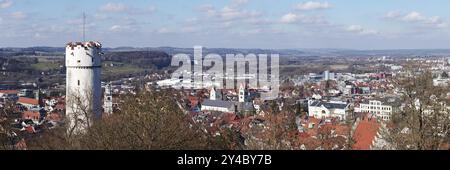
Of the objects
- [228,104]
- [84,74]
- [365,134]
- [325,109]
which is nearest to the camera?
[84,74]

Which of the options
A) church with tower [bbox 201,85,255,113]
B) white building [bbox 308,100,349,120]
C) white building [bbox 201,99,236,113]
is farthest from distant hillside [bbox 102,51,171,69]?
white building [bbox 308,100,349,120]

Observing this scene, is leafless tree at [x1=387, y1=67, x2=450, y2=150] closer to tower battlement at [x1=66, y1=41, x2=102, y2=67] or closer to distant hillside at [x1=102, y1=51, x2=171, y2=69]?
tower battlement at [x1=66, y1=41, x2=102, y2=67]

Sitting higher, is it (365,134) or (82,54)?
(82,54)

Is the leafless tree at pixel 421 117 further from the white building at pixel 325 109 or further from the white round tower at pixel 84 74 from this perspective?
the white building at pixel 325 109

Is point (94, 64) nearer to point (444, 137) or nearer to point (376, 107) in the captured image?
point (444, 137)

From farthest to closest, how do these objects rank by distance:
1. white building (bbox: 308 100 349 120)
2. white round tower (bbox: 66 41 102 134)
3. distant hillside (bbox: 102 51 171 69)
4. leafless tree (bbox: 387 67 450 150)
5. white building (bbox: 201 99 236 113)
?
1. distant hillside (bbox: 102 51 171 69)
2. white building (bbox: 201 99 236 113)
3. white building (bbox: 308 100 349 120)
4. white round tower (bbox: 66 41 102 134)
5. leafless tree (bbox: 387 67 450 150)

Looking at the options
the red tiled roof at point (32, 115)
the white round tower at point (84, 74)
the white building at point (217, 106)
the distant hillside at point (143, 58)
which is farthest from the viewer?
the distant hillside at point (143, 58)

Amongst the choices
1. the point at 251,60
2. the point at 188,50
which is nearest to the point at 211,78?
the point at 251,60

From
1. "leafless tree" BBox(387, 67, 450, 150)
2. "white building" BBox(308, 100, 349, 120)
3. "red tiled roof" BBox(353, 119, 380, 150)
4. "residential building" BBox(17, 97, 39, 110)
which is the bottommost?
"white building" BBox(308, 100, 349, 120)

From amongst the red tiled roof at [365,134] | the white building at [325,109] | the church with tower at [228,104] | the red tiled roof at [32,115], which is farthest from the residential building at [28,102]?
the red tiled roof at [365,134]

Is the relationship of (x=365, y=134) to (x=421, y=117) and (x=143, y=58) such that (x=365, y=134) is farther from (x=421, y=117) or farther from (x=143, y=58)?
(x=143, y=58)

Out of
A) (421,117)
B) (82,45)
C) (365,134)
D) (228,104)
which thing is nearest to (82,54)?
(82,45)
